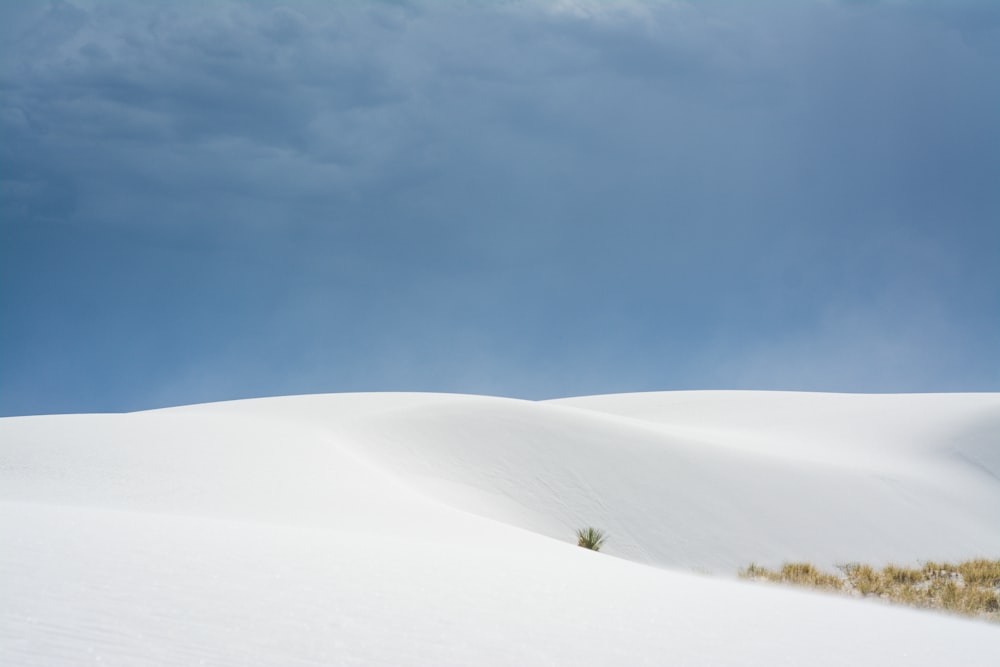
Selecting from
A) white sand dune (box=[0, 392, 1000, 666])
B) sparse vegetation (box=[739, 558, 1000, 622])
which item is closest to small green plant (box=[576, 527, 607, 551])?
white sand dune (box=[0, 392, 1000, 666])

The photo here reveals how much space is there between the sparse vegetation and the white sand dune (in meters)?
2.65

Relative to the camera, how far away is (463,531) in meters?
9.93

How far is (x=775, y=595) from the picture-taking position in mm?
7633

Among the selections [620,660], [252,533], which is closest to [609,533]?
[252,533]

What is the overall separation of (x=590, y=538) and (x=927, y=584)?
5381 millimetres

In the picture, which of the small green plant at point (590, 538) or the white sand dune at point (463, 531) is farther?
the small green plant at point (590, 538)

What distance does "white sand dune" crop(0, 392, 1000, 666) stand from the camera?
4.54 meters

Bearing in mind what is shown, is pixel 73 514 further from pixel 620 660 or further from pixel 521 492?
pixel 521 492

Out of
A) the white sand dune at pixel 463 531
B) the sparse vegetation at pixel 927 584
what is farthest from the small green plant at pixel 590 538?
the sparse vegetation at pixel 927 584

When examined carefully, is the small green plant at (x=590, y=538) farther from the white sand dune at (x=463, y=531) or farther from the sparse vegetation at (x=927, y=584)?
the sparse vegetation at (x=927, y=584)

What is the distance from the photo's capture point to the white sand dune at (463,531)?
4.54 meters

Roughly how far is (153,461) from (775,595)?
29.9ft

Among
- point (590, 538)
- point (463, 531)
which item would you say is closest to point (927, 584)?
point (590, 538)

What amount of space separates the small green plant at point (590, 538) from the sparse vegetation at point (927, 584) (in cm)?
268
